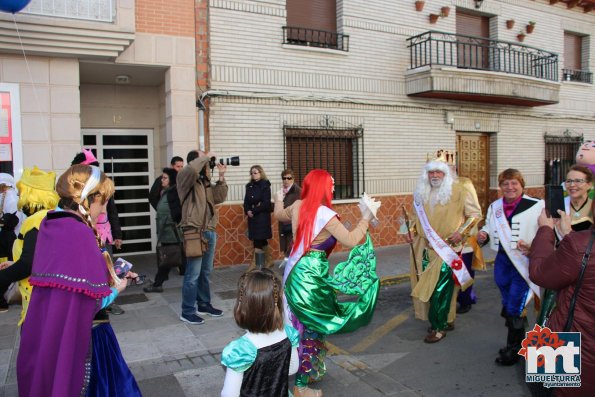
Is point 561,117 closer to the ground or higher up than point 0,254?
higher up

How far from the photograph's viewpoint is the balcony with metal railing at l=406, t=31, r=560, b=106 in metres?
11.2

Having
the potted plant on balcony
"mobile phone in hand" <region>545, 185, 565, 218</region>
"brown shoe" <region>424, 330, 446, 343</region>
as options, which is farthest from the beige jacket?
the potted plant on balcony

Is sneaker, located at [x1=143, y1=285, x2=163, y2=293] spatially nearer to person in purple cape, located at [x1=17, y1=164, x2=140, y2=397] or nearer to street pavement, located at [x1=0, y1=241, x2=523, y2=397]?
street pavement, located at [x1=0, y1=241, x2=523, y2=397]

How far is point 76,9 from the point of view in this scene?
7.46m

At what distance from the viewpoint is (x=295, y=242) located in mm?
3977

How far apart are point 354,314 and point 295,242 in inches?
28.4

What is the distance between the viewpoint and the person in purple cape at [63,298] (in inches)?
99.3

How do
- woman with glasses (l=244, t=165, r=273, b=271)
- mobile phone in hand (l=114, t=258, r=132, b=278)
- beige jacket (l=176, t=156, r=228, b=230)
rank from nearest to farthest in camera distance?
1. mobile phone in hand (l=114, t=258, r=132, b=278)
2. beige jacket (l=176, t=156, r=228, b=230)
3. woman with glasses (l=244, t=165, r=273, b=271)

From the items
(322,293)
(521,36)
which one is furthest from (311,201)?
(521,36)

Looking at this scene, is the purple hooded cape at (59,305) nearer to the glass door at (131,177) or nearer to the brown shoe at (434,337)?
the brown shoe at (434,337)

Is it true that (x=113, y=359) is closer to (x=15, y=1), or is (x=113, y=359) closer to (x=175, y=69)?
(x=15, y=1)

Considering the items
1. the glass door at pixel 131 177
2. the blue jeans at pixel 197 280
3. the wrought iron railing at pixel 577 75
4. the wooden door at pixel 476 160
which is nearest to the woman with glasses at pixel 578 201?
the blue jeans at pixel 197 280

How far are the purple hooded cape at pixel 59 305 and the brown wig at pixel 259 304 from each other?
2.55 ft

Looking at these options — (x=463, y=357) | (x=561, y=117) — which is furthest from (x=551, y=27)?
(x=463, y=357)
